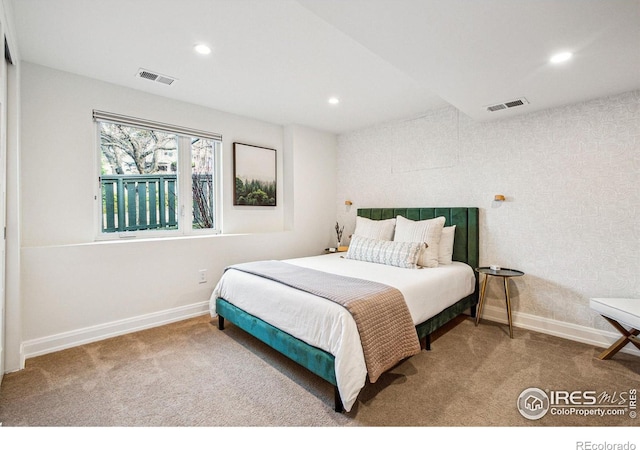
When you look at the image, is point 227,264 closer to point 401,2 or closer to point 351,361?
point 351,361

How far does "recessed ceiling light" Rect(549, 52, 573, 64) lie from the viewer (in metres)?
1.91

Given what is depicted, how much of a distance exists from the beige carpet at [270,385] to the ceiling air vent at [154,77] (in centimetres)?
239

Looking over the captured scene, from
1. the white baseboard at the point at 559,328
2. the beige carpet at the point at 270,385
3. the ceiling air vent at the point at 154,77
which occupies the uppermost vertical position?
the ceiling air vent at the point at 154,77

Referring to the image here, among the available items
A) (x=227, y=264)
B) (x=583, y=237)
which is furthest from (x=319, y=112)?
(x=583, y=237)

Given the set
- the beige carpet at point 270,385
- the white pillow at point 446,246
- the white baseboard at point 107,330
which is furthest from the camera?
the white pillow at point 446,246

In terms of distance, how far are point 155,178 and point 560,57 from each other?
3721mm

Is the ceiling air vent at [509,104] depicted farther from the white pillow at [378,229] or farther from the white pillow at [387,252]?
the white pillow at [378,229]

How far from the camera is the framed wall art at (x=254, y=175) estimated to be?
3.88 meters

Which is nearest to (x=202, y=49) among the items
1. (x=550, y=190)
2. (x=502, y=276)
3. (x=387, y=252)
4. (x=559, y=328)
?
(x=387, y=252)

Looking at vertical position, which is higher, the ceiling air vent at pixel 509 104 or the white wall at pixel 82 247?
the ceiling air vent at pixel 509 104

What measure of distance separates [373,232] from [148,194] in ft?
8.56

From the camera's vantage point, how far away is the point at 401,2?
57.1 inches

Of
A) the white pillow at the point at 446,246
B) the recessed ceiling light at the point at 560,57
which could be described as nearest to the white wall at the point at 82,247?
the white pillow at the point at 446,246

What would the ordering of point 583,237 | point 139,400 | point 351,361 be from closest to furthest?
1. point 351,361
2. point 139,400
3. point 583,237
